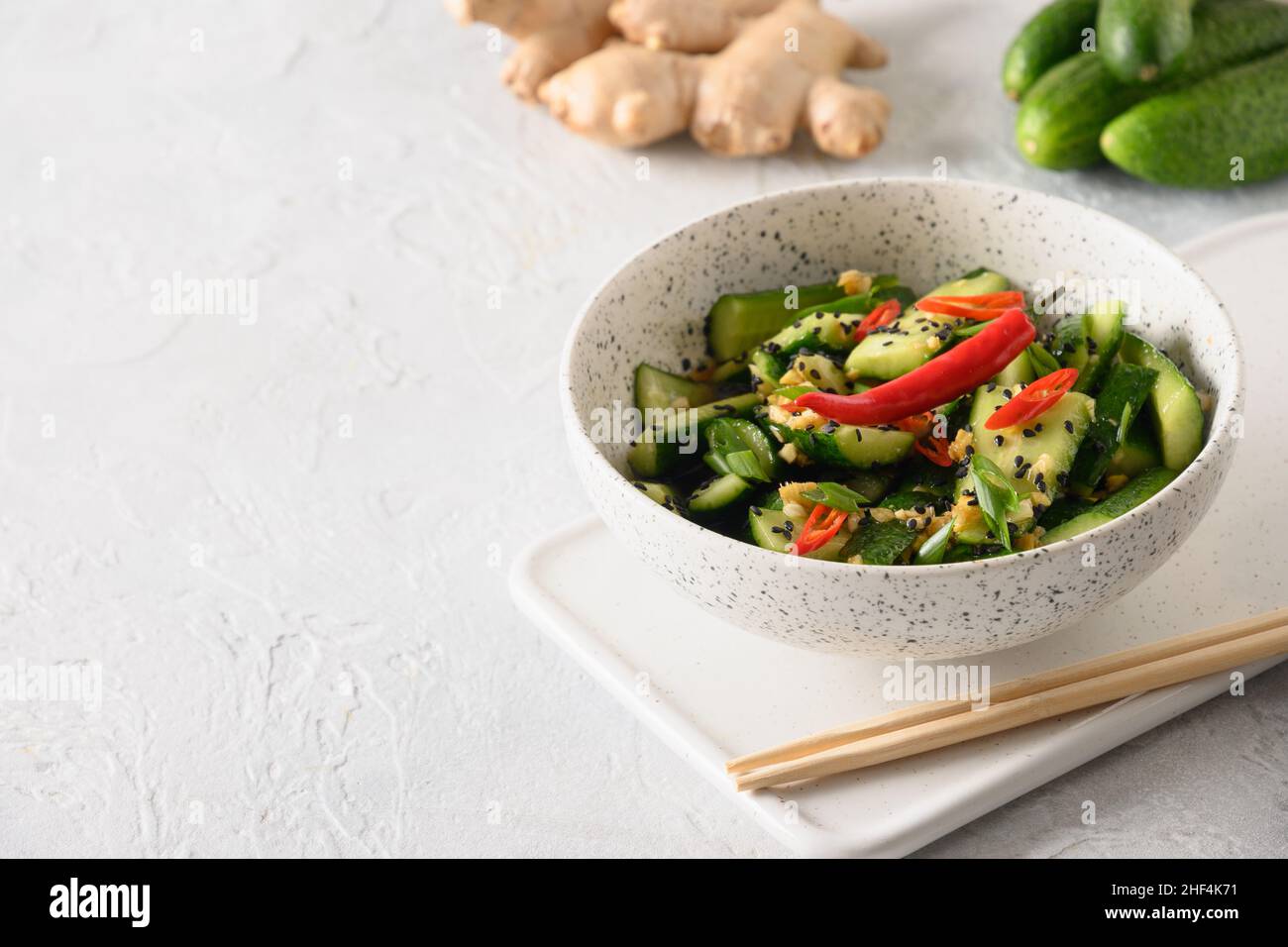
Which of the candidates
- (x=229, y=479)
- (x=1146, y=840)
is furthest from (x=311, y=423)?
(x=1146, y=840)

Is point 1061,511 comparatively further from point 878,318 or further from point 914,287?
point 914,287

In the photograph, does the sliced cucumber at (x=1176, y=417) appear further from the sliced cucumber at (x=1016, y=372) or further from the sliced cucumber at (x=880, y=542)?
the sliced cucumber at (x=880, y=542)

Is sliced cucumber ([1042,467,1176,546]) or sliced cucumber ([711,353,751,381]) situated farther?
sliced cucumber ([711,353,751,381])

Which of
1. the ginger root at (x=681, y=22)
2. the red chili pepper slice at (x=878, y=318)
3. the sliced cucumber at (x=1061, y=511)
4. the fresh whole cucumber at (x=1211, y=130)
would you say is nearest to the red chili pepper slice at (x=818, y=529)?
the sliced cucumber at (x=1061, y=511)

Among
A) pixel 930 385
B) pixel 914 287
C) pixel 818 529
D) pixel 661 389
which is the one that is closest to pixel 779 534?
pixel 818 529

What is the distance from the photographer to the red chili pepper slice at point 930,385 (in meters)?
1.60

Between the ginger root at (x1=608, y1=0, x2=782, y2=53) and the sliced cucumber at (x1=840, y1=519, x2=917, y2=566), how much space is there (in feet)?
5.17

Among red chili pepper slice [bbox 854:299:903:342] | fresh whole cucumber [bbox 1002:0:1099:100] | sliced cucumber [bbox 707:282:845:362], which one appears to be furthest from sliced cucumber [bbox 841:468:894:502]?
fresh whole cucumber [bbox 1002:0:1099:100]

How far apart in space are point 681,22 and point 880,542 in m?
1.64

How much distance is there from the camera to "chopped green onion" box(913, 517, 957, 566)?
1.48 metres

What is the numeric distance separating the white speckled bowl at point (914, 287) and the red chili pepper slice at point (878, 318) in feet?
0.55

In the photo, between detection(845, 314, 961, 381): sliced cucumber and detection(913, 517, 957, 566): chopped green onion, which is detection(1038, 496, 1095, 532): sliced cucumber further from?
detection(845, 314, 961, 381): sliced cucumber

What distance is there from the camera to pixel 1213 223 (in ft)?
8.41

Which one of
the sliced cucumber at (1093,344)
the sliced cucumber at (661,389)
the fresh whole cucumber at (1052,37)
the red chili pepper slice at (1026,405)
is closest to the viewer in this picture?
the red chili pepper slice at (1026,405)
